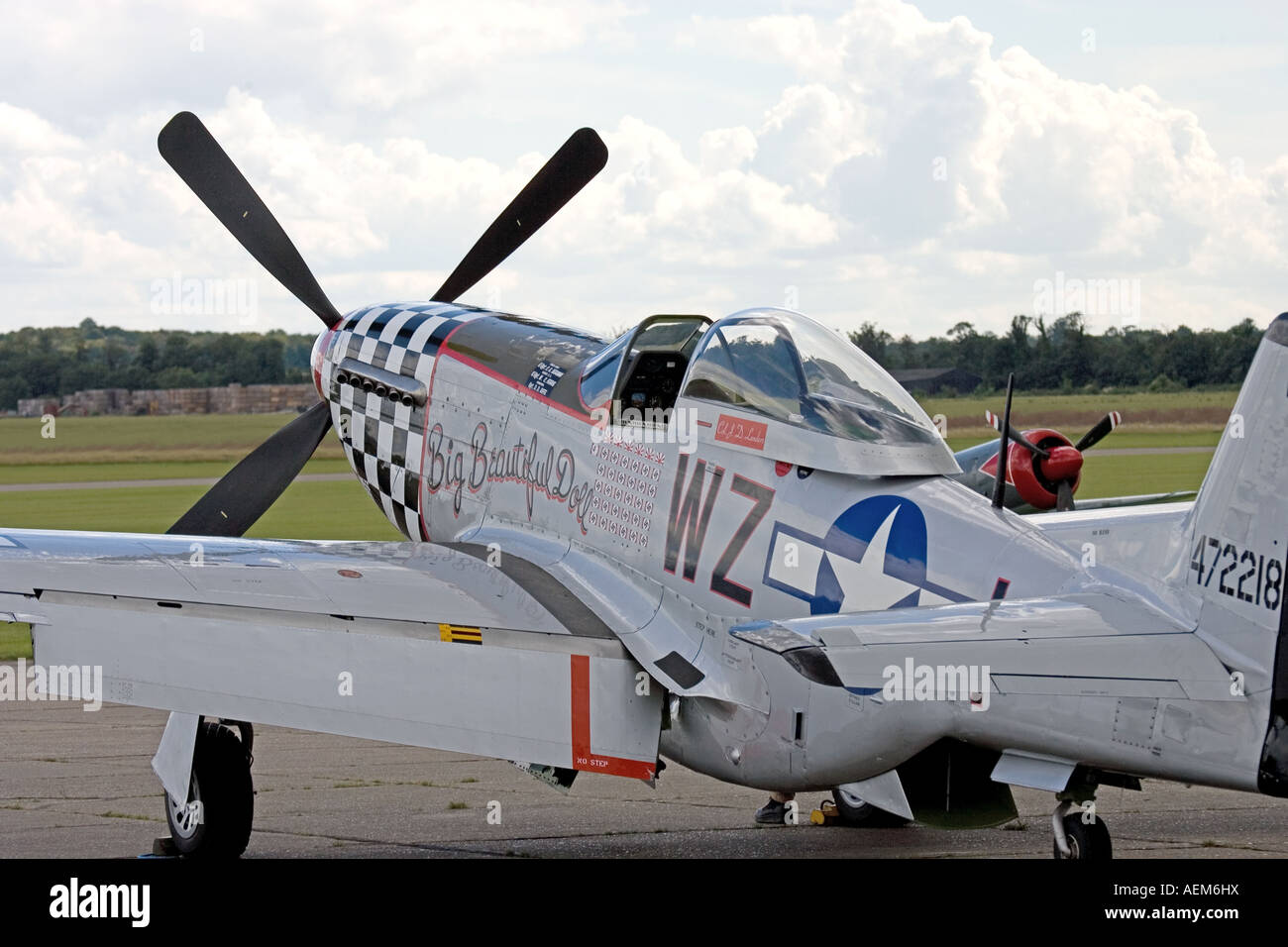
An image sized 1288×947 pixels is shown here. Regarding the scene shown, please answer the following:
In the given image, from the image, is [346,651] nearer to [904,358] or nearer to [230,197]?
[230,197]

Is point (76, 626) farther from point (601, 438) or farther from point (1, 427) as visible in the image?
point (1, 427)

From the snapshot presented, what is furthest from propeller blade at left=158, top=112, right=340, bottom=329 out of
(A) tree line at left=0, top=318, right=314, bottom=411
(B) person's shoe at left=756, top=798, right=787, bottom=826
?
(A) tree line at left=0, top=318, right=314, bottom=411

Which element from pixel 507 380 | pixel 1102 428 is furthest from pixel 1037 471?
pixel 507 380

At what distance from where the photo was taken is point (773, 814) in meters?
9.02

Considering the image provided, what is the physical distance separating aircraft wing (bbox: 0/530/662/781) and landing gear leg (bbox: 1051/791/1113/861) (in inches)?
69.8

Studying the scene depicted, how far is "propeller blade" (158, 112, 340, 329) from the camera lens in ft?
38.3

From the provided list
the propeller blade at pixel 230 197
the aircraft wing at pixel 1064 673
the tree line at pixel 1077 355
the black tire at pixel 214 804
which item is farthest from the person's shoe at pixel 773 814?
the tree line at pixel 1077 355

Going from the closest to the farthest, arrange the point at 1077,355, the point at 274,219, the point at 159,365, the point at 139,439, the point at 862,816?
the point at 862,816
the point at 274,219
the point at 1077,355
the point at 139,439
the point at 159,365

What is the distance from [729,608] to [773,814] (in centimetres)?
260

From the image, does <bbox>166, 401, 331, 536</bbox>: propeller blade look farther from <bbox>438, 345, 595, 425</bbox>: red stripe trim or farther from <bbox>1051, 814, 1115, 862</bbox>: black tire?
<bbox>1051, 814, 1115, 862</bbox>: black tire

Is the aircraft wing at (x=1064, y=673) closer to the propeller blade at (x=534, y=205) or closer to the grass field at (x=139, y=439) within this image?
the propeller blade at (x=534, y=205)

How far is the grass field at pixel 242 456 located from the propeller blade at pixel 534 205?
27.2 feet

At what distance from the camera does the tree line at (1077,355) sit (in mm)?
45719
